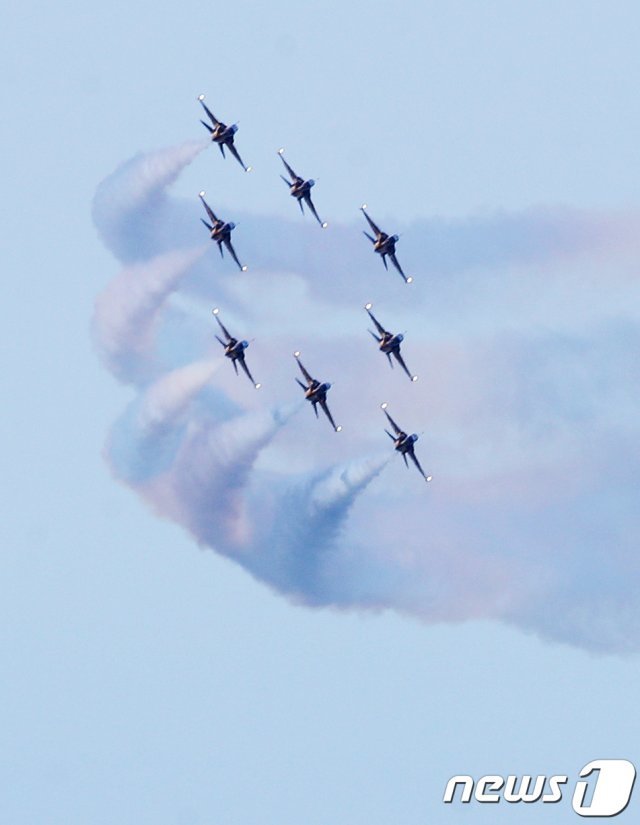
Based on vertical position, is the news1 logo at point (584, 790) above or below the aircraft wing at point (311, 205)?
below

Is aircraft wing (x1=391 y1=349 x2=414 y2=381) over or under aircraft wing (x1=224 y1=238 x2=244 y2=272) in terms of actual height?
under

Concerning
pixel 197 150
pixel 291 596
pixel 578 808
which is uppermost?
pixel 197 150

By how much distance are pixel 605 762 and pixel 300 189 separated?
28169 mm

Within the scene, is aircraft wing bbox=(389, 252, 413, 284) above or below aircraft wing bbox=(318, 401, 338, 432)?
above

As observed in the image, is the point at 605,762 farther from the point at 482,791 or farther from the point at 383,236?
the point at 383,236

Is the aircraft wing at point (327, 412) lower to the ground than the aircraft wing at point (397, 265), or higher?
lower

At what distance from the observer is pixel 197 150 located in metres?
126

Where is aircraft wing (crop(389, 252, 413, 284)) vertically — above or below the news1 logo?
above

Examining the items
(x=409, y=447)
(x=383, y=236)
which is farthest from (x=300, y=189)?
(x=409, y=447)

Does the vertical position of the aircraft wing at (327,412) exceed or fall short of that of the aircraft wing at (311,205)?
it falls short

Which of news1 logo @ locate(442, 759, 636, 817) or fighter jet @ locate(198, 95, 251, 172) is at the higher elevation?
fighter jet @ locate(198, 95, 251, 172)

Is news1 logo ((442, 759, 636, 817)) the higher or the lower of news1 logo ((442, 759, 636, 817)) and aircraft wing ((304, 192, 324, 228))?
the lower

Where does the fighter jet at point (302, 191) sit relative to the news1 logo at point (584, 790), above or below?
above

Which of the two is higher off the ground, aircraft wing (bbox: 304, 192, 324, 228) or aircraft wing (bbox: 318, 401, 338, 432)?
aircraft wing (bbox: 304, 192, 324, 228)
